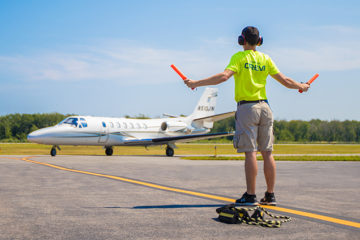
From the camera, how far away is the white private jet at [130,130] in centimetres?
2512

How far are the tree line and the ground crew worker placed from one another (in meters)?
75.9

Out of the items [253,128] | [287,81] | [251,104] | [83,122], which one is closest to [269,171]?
[253,128]

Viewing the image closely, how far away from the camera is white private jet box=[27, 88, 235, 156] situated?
25.1 meters

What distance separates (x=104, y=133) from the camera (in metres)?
27.5

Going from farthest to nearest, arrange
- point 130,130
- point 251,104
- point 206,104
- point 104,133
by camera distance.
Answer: point 206,104, point 130,130, point 104,133, point 251,104

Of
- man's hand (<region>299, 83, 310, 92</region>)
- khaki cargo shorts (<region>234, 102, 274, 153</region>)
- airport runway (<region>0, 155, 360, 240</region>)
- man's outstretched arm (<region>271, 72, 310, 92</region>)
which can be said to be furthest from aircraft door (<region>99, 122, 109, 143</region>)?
khaki cargo shorts (<region>234, 102, 274, 153</region>)

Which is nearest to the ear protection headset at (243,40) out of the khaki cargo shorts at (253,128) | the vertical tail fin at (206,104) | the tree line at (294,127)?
the khaki cargo shorts at (253,128)

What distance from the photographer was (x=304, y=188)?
789 cm

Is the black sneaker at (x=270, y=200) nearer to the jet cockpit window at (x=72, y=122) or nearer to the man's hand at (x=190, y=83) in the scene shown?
the man's hand at (x=190, y=83)

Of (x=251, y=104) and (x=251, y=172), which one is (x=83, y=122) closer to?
(x=251, y=104)

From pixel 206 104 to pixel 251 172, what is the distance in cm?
2980

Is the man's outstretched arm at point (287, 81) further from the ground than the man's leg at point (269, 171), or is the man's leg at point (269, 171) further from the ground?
the man's outstretched arm at point (287, 81)

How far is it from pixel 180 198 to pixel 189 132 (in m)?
26.1

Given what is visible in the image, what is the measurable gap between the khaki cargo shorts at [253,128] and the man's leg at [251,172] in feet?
0.29
